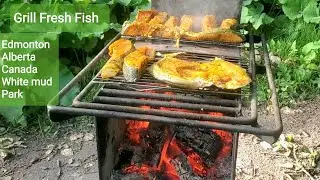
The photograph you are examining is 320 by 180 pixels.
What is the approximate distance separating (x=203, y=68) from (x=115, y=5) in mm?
2608

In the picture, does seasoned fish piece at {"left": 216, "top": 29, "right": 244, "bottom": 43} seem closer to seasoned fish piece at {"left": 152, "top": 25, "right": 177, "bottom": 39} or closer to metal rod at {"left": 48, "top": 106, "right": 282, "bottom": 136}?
seasoned fish piece at {"left": 152, "top": 25, "right": 177, "bottom": 39}

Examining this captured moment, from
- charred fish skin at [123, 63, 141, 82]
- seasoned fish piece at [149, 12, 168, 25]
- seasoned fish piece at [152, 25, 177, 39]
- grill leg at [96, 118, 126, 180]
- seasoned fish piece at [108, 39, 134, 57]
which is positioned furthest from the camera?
seasoned fish piece at [149, 12, 168, 25]

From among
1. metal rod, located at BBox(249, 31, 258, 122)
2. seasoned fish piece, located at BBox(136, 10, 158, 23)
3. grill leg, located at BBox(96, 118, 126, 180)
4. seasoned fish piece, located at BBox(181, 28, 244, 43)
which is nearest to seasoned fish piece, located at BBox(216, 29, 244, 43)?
seasoned fish piece, located at BBox(181, 28, 244, 43)

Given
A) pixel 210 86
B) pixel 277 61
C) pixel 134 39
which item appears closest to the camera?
pixel 210 86

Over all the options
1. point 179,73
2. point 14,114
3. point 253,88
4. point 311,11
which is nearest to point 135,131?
point 179,73

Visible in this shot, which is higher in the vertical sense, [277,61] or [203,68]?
[203,68]

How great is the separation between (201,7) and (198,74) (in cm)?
116

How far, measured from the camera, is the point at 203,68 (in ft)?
7.84

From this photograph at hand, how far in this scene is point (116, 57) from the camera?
249cm

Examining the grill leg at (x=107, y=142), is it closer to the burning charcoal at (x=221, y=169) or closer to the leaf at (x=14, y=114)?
the burning charcoal at (x=221, y=169)

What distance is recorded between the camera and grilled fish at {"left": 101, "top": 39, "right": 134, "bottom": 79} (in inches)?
92.9

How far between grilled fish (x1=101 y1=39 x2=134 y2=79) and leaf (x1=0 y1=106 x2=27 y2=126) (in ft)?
5.57

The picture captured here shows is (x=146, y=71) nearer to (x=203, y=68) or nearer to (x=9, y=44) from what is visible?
(x=203, y=68)

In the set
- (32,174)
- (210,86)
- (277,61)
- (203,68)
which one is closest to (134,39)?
(203,68)
